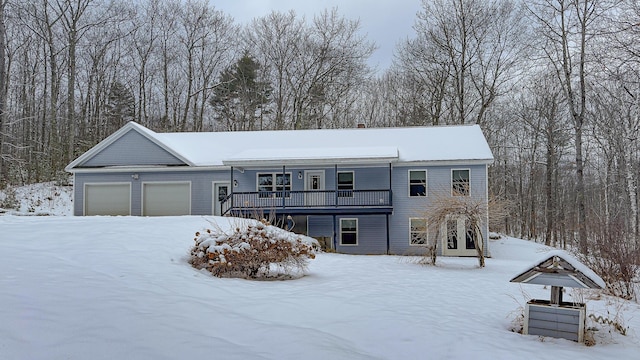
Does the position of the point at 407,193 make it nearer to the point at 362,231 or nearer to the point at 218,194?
the point at 362,231

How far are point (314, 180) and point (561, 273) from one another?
16.3 m

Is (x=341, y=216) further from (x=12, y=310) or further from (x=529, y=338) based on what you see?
(x=12, y=310)

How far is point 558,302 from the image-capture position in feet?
22.3

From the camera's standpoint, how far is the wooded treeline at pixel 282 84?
29812 mm

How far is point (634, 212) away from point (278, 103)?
78.4ft

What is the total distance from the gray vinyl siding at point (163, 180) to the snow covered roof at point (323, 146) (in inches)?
26.1

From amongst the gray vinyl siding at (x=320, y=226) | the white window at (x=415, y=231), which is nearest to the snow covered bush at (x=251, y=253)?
the gray vinyl siding at (x=320, y=226)

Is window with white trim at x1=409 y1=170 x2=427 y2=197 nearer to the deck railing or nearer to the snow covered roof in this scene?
the snow covered roof

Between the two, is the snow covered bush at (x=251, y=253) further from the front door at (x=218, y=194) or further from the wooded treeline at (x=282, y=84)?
the wooded treeline at (x=282, y=84)

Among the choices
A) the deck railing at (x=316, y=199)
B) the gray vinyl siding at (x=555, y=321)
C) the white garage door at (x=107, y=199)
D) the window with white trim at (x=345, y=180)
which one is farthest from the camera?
the white garage door at (x=107, y=199)

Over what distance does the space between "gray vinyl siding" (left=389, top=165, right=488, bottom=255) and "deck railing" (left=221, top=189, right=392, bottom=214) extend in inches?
46.9

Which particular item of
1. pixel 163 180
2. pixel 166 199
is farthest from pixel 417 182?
pixel 163 180

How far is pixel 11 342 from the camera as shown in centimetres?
447

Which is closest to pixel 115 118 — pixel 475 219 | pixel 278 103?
pixel 278 103
